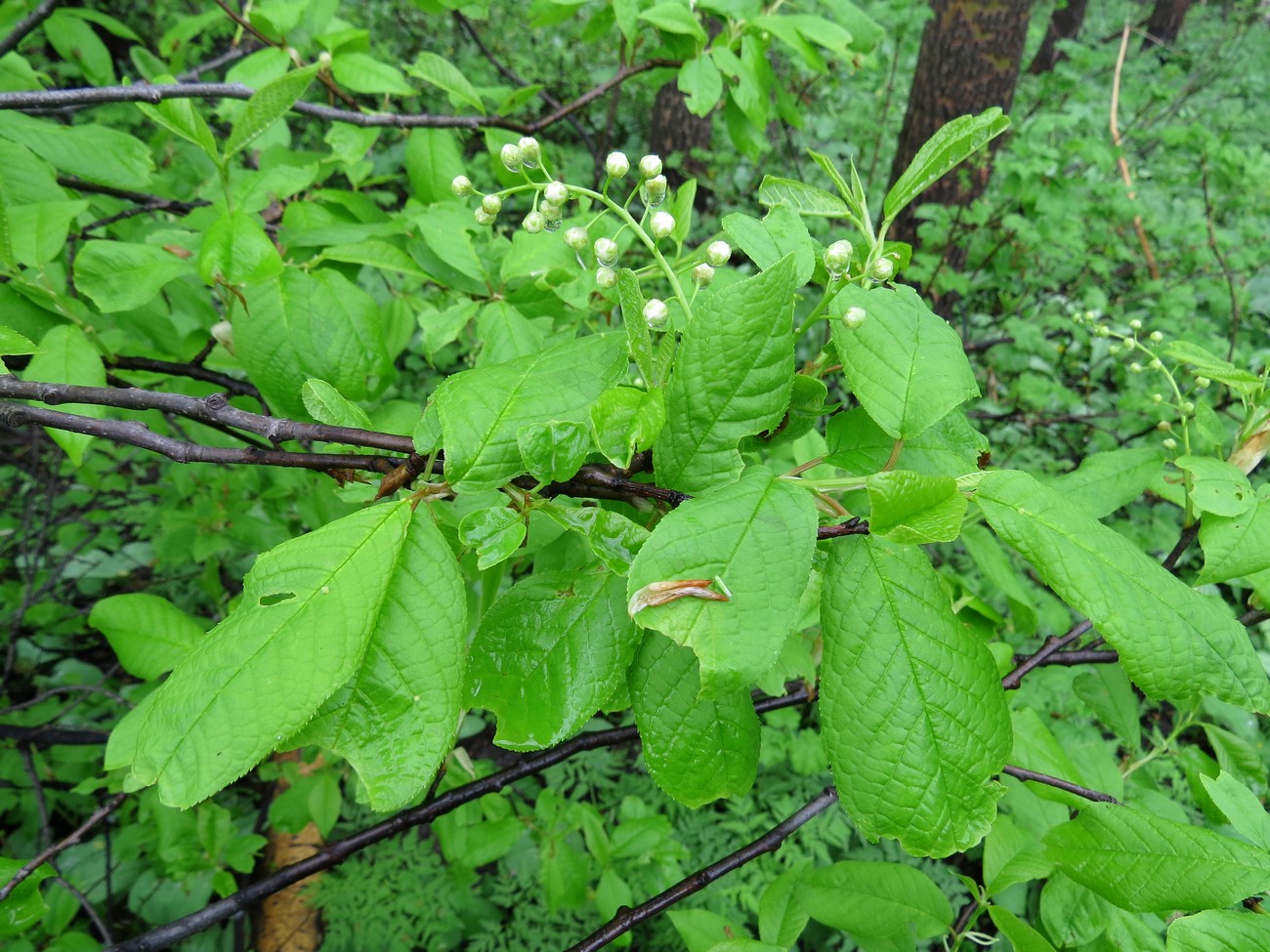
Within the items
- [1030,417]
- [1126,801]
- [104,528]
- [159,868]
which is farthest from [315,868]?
[1030,417]

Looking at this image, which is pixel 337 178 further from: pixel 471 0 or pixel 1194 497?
pixel 1194 497

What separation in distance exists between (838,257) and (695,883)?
983 mm

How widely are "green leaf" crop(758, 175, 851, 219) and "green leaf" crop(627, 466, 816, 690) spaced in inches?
18.9

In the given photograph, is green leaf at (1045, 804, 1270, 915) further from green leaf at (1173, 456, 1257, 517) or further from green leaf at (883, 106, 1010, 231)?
green leaf at (883, 106, 1010, 231)

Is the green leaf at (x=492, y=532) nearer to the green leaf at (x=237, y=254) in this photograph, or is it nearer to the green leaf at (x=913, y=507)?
the green leaf at (x=913, y=507)

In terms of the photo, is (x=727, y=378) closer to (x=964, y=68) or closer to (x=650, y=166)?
(x=650, y=166)

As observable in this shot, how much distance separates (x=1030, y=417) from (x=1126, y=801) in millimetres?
2064

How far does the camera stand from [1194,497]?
1083 mm

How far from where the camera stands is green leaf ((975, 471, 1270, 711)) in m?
0.73

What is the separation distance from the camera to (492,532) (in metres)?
0.78

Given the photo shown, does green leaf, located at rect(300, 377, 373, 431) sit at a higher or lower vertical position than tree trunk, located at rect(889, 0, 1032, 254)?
lower

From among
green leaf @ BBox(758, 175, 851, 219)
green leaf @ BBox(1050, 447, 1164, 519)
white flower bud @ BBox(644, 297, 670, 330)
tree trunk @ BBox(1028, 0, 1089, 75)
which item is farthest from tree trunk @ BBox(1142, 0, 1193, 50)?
white flower bud @ BBox(644, 297, 670, 330)

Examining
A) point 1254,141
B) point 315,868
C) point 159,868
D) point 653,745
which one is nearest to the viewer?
point 653,745

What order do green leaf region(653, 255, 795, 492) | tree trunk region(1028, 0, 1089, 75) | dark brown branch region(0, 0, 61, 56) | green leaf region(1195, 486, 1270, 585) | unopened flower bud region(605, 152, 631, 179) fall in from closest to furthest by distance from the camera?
green leaf region(653, 255, 795, 492) < unopened flower bud region(605, 152, 631, 179) < green leaf region(1195, 486, 1270, 585) < dark brown branch region(0, 0, 61, 56) < tree trunk region(1028, 0, 1089, 75)
